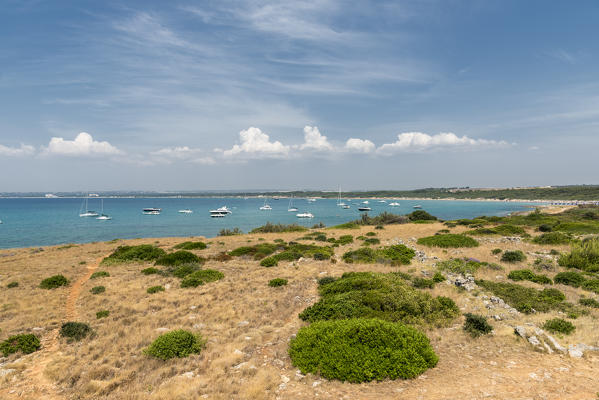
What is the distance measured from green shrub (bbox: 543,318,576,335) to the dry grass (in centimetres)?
28

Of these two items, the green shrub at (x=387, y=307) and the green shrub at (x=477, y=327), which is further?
the green shrub at (x=387, y=307)

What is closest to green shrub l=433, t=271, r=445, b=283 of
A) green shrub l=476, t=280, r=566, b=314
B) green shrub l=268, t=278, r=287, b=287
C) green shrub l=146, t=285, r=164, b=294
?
green shrub l=476, t=280, r=566, b=314

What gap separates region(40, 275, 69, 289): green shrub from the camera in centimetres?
1761

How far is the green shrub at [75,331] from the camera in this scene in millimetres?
10656

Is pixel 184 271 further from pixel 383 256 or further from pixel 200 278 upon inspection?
pixel 383 256

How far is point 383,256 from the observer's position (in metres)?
24.0

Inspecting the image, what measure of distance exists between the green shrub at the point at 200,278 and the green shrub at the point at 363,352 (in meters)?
10.5

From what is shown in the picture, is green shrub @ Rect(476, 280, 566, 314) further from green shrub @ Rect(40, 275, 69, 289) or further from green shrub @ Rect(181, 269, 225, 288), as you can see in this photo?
green shrub @ Rect(40, 275, 69, 289)

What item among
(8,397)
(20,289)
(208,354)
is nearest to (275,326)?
(208,354)

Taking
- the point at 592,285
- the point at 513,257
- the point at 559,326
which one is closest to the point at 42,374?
→ the point at 559,326

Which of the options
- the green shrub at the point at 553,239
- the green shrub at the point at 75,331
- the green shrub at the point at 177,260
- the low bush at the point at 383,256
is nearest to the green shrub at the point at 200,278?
the green shrub at the point at 177,260

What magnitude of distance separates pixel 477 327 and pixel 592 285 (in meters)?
10.6

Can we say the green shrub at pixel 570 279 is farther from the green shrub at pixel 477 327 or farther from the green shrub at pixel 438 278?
the green shrub at pixel 477 327

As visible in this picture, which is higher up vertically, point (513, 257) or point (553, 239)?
point (553, 239)
